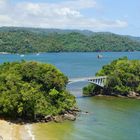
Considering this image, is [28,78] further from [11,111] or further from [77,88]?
[77,88]

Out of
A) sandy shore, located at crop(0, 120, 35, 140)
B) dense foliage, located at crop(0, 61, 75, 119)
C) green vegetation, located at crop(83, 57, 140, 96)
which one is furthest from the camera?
green vegetation, located at crop(83, 57, 140, 96)

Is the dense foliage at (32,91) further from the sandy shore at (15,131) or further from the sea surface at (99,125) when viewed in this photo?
the sea surface at (99,125)

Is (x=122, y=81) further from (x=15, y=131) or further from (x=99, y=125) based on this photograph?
(x=15, y=131)

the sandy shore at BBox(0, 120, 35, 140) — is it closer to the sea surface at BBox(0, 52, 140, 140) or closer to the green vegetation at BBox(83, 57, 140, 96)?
the sea surface at BBox(0, 52, 140, 140)

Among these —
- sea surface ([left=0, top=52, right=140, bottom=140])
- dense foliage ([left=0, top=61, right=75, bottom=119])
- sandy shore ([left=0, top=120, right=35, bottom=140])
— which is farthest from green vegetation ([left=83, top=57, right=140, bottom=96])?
sandy shore ([left=0, top=120, right=35, bottom=140])

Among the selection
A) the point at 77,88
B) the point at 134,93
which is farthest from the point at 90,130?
the point at 77,88

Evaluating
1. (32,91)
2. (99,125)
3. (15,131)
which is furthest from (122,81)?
(15,131)
